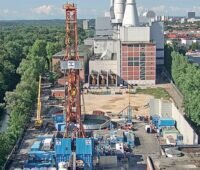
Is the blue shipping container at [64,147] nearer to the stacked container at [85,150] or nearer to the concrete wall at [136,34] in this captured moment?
the stacked container at [85,150]

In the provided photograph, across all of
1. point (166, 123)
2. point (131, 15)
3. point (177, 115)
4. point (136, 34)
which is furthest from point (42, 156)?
point (131, 15)

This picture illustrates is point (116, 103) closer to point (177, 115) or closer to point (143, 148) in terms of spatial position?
point (177, 115)

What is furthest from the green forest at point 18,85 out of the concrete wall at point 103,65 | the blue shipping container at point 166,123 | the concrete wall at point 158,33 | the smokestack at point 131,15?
the concrete wall at point 158,33

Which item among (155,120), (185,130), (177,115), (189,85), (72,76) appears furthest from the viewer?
(189,85)

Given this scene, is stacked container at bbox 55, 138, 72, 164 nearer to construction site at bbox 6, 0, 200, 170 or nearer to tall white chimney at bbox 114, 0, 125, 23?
construction site at bbox 6, 0, 200, 170

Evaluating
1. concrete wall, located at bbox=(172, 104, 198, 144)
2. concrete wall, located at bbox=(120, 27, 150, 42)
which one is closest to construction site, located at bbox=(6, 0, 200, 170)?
concrete wall, located at bbox=(172, 104, 198, 144)

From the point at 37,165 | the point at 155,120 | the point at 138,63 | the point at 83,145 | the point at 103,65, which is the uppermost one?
the point at 138,63
